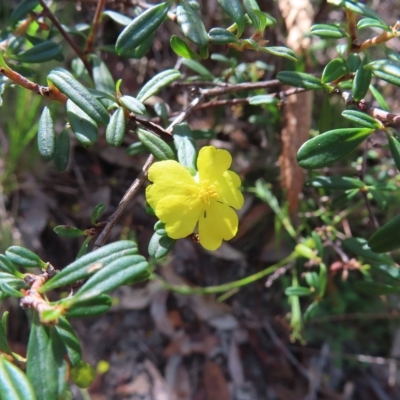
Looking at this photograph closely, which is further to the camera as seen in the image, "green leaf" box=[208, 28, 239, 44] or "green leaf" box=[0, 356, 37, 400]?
"green leaf" box=[208, 28, 239, 44]

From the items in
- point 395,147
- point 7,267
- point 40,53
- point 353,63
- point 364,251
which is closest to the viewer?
point 7,267

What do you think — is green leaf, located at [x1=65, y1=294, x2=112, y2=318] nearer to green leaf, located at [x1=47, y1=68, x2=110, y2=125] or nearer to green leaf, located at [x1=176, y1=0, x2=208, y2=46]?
green leaf, located at [x1=47, y1=68, x2=110, y2=125]

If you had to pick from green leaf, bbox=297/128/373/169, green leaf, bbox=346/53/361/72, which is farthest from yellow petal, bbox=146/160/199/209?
green leaf, bbox=346/53/361/72

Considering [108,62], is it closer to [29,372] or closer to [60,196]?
[60,196]

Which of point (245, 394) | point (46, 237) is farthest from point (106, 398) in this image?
point (46, 237)

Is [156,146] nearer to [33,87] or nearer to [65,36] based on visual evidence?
[33,87]

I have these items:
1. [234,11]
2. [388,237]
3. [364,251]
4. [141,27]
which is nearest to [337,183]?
[364,251]

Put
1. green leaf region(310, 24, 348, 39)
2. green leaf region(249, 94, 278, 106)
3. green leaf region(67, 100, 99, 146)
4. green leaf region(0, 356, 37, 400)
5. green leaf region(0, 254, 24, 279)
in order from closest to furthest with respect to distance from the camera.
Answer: green leaf region(0, 356, 37, 400)
green leaf region(0, 254, 24, 279)
green leaf region(67, 100, 99, 146)
green leaf region(310, 24, 348, 39)
green leaf region(249, 94, 278, 106)
